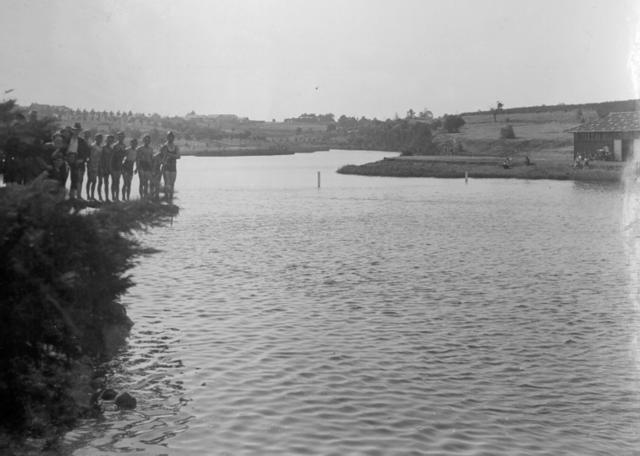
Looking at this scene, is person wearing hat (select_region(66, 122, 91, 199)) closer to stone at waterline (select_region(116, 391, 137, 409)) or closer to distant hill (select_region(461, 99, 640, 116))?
stone at waterline (select_region(116, 391, 137, 409))

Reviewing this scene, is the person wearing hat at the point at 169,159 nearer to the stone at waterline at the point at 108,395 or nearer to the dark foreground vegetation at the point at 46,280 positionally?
the dark foreground vegetation at the point at 46,280

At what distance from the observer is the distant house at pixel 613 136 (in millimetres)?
83750

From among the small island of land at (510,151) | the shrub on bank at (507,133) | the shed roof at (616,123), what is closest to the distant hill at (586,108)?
the small island of land at (510,151)

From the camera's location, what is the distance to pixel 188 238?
30.5 meters

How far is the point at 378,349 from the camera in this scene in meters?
14.3

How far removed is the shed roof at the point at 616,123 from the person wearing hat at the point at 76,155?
2680 inches

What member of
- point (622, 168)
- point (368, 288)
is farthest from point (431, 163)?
point (368, 288)

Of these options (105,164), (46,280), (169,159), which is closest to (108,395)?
(46,280)

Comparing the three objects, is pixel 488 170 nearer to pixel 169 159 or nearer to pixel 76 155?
pixel 169 159

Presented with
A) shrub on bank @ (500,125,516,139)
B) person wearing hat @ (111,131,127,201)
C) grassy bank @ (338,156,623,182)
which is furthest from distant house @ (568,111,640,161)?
person wearing hat @ (111,131,127,201)

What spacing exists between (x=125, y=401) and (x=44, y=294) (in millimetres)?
1995

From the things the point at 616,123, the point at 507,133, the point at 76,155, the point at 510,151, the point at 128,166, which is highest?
the point at 507,133

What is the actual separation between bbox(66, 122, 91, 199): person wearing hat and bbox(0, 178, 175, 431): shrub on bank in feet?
31.5

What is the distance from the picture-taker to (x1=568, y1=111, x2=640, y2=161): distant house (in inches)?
3297
